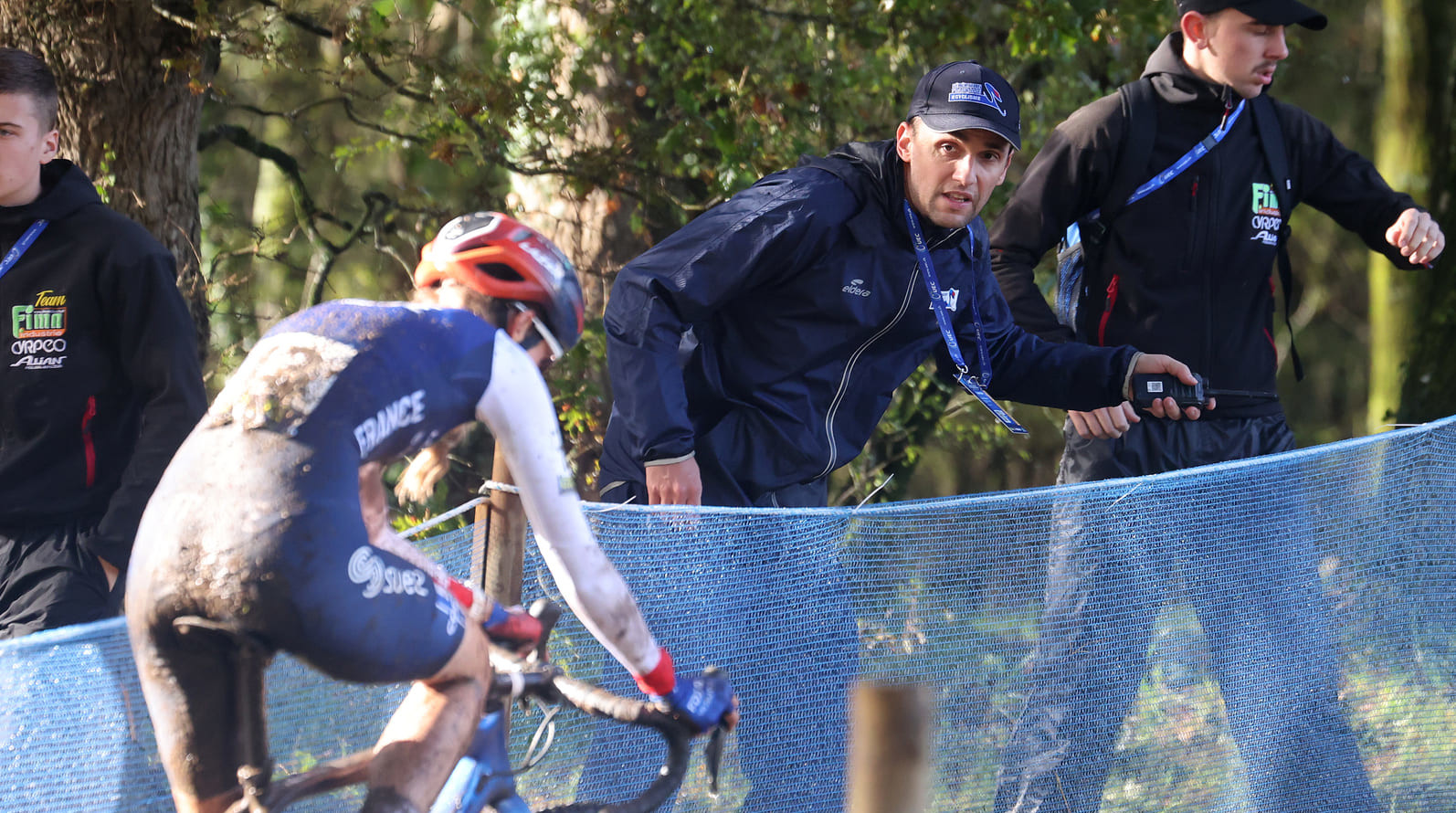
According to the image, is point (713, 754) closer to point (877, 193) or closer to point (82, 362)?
point (877, 193)

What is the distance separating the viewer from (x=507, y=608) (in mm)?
2988

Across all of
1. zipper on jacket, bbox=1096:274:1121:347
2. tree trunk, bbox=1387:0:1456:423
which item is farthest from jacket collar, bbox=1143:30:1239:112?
tree trunk, bbox=1387:0:1456:423

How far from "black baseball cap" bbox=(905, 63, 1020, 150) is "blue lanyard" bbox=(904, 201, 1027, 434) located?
0.25 meters

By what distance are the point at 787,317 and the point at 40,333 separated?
1.90m

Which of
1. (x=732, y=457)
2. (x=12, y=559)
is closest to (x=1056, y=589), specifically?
(x=732, y=457)

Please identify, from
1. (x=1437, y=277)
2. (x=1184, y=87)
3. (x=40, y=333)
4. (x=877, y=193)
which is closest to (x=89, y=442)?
(x=40, y=333)

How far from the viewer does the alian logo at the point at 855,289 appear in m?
3.79

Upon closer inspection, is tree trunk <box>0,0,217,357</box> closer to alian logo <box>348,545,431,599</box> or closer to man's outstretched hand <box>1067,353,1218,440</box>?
alian logo <box>348,545,431,599</box>

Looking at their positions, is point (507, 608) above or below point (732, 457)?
below

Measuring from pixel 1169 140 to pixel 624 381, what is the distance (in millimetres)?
1944

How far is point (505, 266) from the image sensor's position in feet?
8.79

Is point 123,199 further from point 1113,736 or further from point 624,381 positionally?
point 1113,736

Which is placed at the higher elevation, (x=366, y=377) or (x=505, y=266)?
(x=505, y=266)

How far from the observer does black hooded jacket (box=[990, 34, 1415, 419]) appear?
4.32 metres
